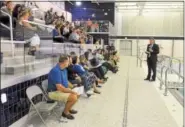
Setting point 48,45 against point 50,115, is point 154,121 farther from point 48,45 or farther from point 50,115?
point 48,45

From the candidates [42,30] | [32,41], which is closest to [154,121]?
[32,41]

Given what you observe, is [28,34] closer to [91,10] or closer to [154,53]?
[154,53]

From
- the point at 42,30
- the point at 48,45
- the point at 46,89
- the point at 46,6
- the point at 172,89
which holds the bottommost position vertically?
the point at 172,89

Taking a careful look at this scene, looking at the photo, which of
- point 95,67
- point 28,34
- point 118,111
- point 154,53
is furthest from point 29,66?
point 154,53

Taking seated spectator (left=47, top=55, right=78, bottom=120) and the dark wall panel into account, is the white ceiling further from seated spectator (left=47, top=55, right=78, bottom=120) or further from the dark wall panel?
seated spectator (left=47, top=55, right=78, bottom=120)

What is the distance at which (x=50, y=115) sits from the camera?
4.20m

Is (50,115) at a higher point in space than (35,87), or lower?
lower

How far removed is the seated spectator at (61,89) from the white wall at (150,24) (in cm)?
1875

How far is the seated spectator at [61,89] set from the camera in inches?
152

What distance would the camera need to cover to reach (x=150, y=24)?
910 inches

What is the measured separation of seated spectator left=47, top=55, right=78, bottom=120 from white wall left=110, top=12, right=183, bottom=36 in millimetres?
18754

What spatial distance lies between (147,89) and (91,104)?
2110 mm

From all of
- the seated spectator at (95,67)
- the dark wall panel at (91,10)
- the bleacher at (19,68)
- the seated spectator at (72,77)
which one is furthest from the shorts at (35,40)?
the dark wall panel at (91,10)

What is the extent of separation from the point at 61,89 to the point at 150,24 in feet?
67.2
